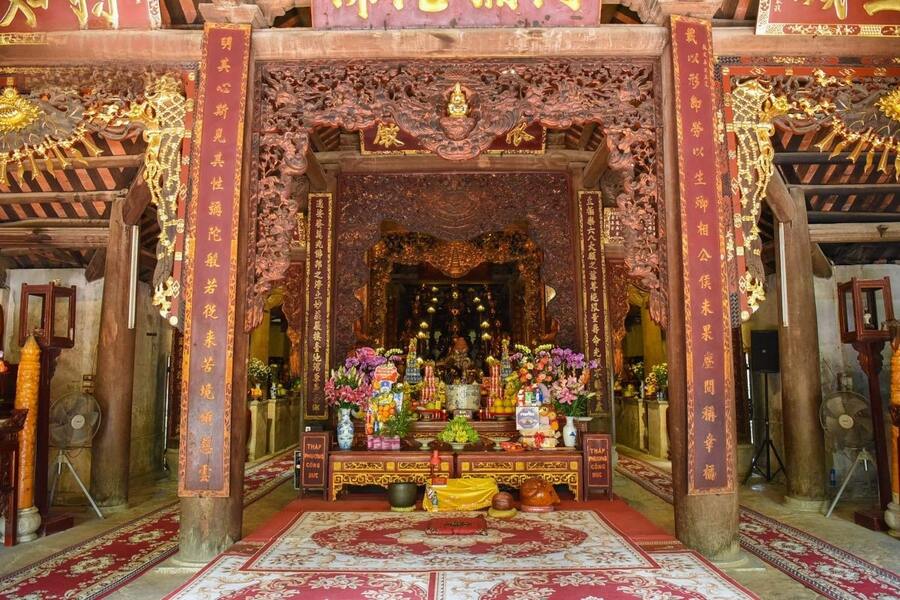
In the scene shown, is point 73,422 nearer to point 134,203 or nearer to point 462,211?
point 134,203

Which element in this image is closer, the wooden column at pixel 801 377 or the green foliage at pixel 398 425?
the wooden column at pixel 801 377

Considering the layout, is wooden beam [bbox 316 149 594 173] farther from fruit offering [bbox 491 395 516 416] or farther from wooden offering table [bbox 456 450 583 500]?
wooden offering table [bbox 456 450 583 500]

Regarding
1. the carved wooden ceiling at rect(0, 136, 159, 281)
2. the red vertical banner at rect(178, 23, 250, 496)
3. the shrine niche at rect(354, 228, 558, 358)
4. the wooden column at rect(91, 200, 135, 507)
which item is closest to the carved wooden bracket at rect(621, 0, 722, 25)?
the red vertical banner at rect(178, 23, 250, 496)

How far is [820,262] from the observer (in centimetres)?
670

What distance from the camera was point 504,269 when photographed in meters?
12.8

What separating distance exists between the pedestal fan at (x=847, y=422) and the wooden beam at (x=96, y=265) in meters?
7.41

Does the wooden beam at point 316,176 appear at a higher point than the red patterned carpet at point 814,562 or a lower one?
higher

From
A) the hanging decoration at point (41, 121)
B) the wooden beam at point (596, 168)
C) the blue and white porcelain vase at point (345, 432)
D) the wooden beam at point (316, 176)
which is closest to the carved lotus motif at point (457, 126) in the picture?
the hanging decoration at point (41, 121)

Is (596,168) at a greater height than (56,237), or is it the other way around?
(596,168)

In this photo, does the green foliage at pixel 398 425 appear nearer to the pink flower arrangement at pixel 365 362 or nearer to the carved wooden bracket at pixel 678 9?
the pink flower arrangement at pixel 365 362

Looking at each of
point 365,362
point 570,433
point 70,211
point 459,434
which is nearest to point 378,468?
point 459,434

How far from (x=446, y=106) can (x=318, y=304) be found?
3.27 meters

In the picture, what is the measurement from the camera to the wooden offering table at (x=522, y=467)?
222 inches

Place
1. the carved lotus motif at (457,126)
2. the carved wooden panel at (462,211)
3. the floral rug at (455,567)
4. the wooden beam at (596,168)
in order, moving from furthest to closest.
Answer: the carved wooden panel at (462,211) → the wooden beam at (596,168) → the carved lotus motif at (457,126) → the floral rug at (455,567)
